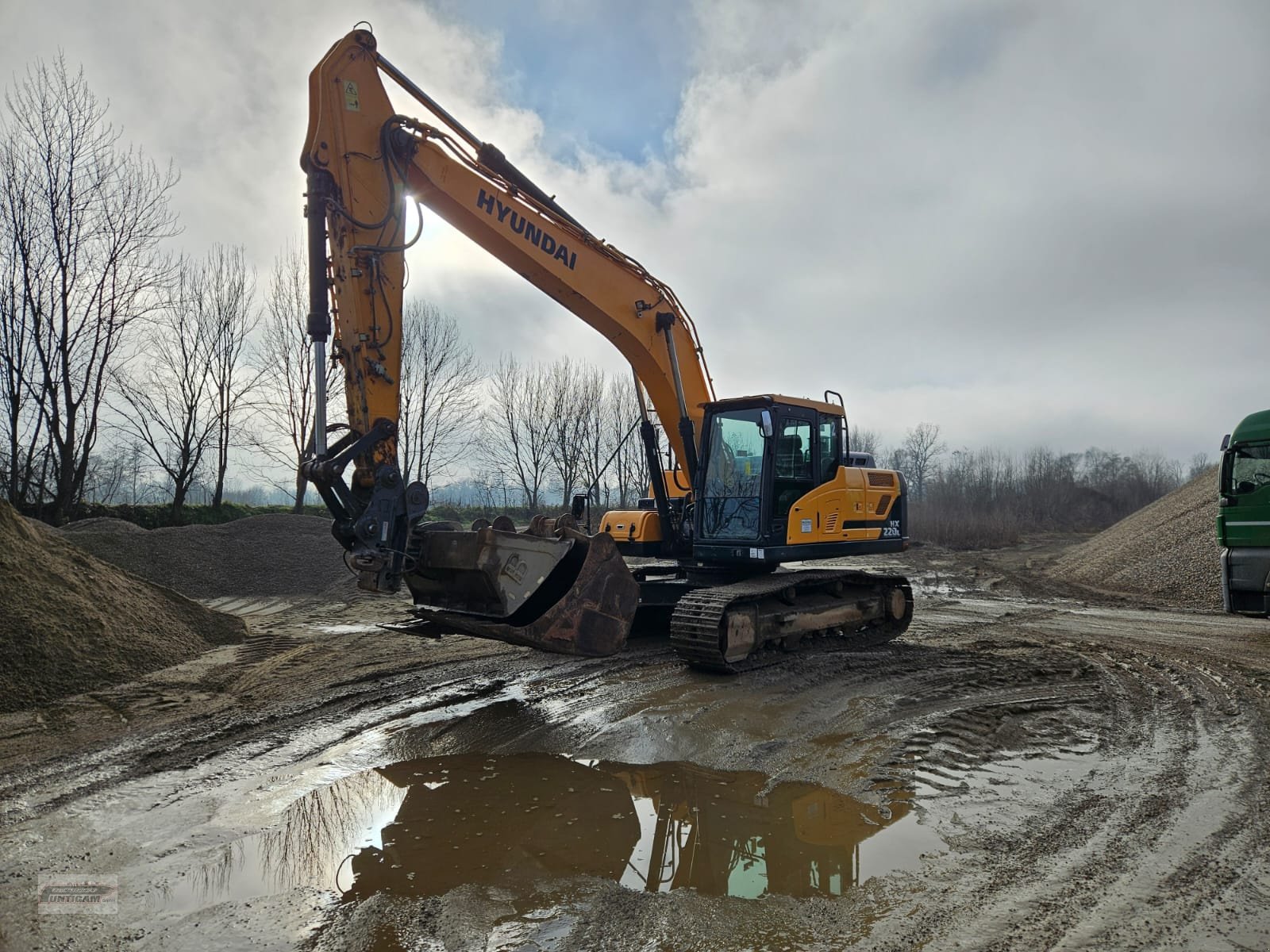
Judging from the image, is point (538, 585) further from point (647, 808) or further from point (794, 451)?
point (794, 451)

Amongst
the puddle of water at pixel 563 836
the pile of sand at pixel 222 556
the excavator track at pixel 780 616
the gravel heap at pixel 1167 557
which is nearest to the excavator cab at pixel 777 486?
the excavator track at pixel 780 616

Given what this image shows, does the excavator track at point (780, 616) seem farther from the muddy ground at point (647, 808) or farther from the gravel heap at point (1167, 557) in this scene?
the gravel heap at point (1167, 557)

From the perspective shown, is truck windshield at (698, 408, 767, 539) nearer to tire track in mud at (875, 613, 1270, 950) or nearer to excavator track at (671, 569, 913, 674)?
excavator track at (671, 569, 913, 674)

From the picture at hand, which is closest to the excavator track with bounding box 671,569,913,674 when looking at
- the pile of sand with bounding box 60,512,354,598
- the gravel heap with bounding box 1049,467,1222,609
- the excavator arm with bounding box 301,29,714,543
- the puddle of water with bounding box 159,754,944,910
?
the puddle of water with bounding box 159,754,944,910

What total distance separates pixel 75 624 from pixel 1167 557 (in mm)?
18476

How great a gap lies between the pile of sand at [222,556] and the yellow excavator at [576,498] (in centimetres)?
858

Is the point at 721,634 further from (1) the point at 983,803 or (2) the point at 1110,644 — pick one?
(2) the point at 1110,644

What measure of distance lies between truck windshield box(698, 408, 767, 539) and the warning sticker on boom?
173 inches

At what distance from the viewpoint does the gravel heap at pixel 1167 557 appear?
47.2 feet

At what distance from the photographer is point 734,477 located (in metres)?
8.05

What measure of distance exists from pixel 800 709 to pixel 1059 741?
1.86 meters

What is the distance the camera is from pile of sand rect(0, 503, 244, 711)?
21.1 ft

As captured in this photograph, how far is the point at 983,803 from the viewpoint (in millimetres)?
4316

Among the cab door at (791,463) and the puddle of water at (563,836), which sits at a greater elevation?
the cab door at (791,463)
